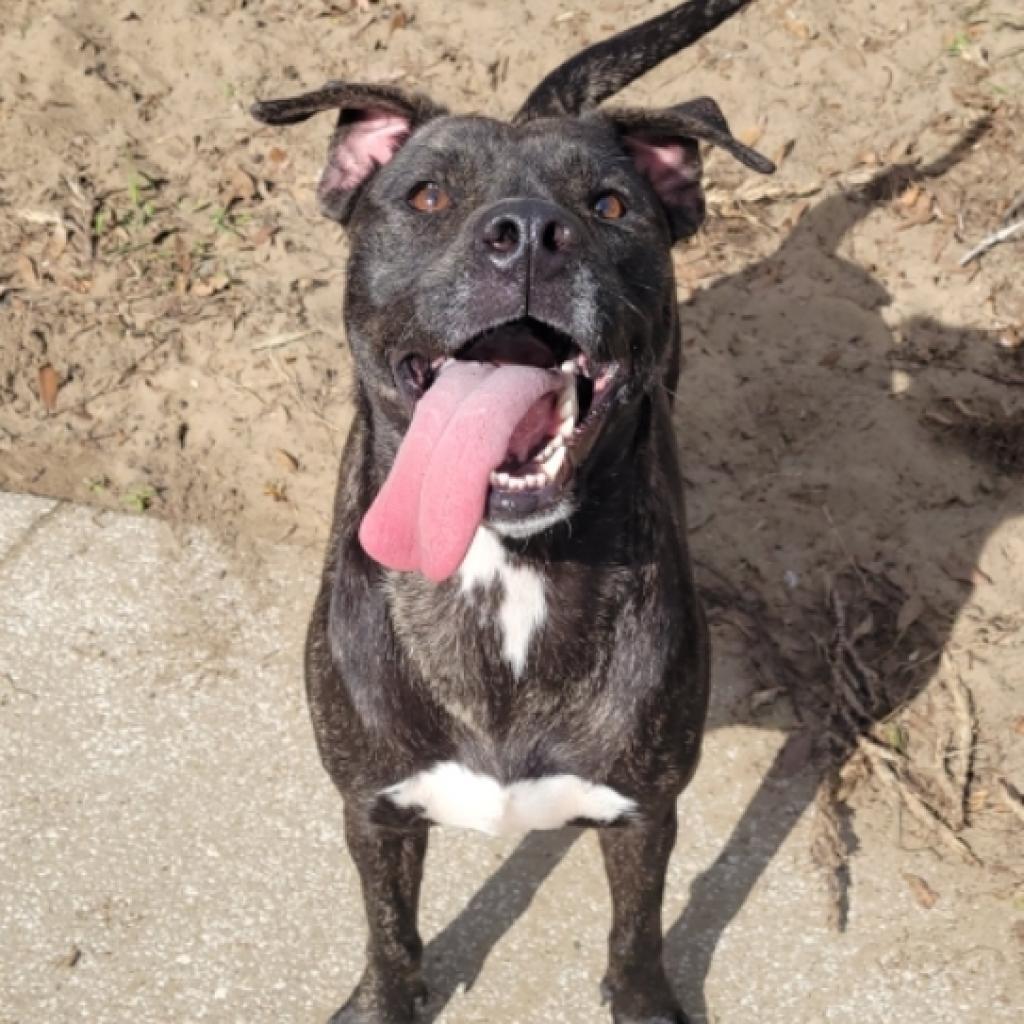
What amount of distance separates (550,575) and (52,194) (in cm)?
383

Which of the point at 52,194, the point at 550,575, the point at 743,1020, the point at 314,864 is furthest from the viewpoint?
the point at 52,194

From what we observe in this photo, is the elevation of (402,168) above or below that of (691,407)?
above

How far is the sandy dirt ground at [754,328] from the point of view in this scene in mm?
4824

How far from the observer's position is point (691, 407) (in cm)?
559

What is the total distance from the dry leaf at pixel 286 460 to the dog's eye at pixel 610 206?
238cm

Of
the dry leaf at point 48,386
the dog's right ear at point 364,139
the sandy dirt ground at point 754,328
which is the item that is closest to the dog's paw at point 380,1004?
the sandy dirt ground at point 754,328

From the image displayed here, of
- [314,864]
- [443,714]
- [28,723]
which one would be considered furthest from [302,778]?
[443,714]

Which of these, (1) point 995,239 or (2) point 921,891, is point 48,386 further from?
(1) point 995,239

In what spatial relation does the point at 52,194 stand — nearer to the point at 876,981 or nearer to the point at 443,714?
the point at 443,714

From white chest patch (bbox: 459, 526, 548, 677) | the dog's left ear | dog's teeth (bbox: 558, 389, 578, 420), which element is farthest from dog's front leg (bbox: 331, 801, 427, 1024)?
the dog's left ear

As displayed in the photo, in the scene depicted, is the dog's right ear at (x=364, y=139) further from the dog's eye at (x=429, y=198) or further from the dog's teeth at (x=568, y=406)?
the dog's teeth at (x=568, y=406)

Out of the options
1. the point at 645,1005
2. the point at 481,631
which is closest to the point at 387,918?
the point at 645,1005

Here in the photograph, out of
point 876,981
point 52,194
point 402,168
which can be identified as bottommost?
point 876,981

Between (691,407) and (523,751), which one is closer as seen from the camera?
(523,751)
